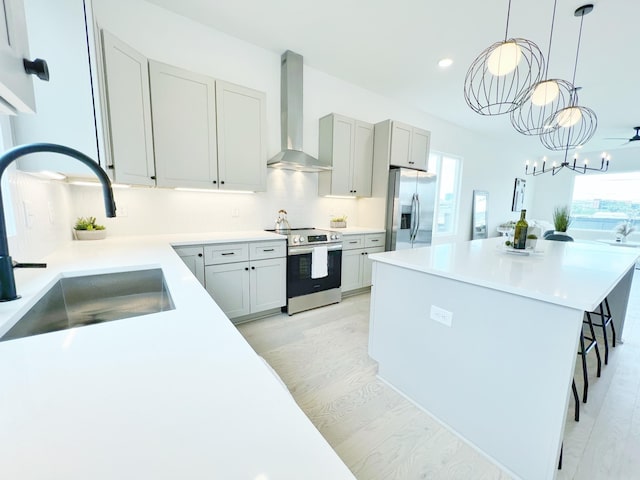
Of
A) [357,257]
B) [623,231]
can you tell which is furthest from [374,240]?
[623,231]

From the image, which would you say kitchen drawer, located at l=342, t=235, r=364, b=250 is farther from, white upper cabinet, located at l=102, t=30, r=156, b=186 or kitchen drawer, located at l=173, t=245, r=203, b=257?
white upper cabinet, located at l=102, t=30, r=156, b=186

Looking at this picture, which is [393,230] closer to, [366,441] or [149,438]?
[366,441]

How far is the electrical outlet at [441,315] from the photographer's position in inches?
61.1

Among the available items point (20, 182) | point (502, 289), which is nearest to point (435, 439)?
point (502, 289)

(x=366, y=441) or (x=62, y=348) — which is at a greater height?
(x=62, y=348)

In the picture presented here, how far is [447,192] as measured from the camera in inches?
225

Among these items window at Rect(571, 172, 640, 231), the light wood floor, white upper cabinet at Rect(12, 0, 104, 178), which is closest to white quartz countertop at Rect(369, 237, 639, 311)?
the light wood floor

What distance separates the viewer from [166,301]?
1246 mm

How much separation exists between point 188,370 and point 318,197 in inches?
134

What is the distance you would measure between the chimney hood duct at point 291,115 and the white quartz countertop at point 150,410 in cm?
263

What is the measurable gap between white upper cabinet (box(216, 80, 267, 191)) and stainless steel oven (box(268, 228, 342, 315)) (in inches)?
28.7

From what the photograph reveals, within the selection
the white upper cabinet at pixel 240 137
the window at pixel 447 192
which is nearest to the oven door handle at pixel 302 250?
the white upper cabinet at pixel 240 137

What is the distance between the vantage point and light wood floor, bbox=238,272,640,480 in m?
1.37

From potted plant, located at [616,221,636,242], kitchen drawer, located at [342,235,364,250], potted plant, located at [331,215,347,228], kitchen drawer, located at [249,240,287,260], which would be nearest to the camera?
kitchen drawer, located at [249,240,287,260]
